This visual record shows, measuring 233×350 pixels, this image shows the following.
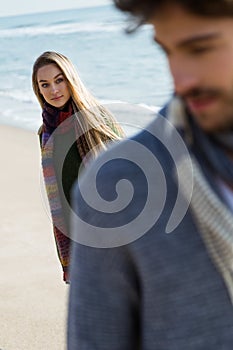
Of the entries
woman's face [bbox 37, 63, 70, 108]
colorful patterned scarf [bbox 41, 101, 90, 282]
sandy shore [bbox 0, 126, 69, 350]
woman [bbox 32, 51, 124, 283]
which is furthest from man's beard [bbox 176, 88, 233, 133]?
sandy shore [bbox 0, 126, 69, 350]

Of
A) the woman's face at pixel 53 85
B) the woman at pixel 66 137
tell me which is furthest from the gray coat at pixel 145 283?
the woman's face at pixel 53 85

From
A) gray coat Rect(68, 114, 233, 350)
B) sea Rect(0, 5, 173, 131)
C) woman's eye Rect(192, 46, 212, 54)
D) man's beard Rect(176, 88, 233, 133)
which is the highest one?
woman's eye Rect(192, 46, 212, 54)

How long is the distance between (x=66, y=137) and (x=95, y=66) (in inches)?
840

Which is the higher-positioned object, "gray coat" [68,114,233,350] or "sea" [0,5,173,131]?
"gray coat" [68,114,233,350]

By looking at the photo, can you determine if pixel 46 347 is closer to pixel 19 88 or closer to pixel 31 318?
pixel 31 318

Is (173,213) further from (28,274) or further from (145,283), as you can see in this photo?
(28,274)

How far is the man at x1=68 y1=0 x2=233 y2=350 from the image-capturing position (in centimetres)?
130

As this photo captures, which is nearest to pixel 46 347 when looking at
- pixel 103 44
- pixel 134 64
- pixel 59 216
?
pixel 59 216

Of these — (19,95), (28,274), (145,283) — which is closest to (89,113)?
(28,274)

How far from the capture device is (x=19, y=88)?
21.0 meters

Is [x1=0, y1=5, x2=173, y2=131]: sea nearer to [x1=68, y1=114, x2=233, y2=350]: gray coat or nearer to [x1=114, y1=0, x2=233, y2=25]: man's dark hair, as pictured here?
[x1=114, y1=0, x2=233, y2=25]: man's dark hair

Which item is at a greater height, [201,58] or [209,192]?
[201,58]

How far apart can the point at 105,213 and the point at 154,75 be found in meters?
20.1

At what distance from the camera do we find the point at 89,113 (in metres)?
4.27
